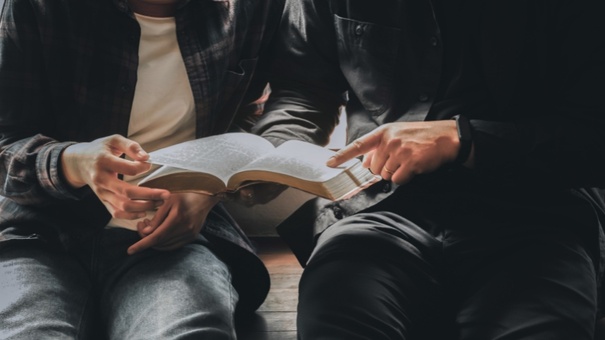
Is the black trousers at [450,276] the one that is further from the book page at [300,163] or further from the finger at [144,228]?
the finger at [144,228]

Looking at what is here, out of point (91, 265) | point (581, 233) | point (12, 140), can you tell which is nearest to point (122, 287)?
point (91, 265)

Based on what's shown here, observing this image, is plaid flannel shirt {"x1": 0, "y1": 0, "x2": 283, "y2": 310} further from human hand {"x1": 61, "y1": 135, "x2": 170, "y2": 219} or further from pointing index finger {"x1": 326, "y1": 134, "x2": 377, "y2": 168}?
pointing index finger {"x1": 326, "y1": 134, "x2": 377, "y2": 168}

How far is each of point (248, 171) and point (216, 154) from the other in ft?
0.31

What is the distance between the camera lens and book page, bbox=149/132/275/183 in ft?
3.53

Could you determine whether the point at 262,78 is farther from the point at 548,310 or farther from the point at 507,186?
the point at 548,310

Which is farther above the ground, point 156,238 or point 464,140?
point 464,140

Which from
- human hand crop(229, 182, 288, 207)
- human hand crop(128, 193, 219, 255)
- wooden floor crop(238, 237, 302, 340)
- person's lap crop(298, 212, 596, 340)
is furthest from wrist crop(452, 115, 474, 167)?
wooden floor crop(238, 237, 302, 340)

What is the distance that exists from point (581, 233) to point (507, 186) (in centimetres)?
14

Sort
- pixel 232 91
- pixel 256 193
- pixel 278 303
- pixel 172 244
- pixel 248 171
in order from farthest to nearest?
pixel 278 303 < pixel 232 91 < pixel 172 244 < pixel 256 193 < pixel 248 171

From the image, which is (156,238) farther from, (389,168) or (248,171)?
(389,168)

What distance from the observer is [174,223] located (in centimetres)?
126

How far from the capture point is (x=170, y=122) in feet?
4.48

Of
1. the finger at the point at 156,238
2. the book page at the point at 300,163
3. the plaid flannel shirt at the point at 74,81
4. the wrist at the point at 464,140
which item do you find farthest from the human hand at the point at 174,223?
the wrist at the point at 464,140

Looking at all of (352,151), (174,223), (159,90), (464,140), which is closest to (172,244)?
(174,223)
